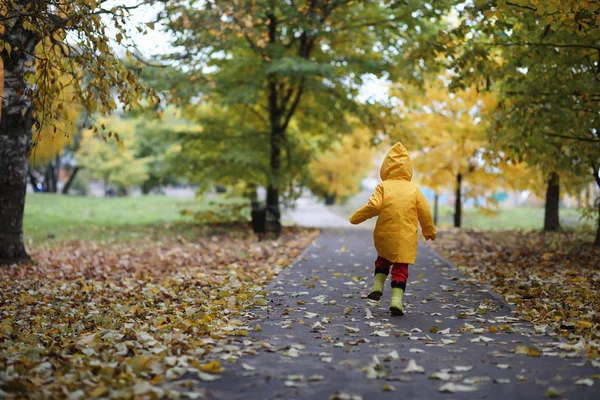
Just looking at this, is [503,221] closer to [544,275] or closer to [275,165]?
[275,165]

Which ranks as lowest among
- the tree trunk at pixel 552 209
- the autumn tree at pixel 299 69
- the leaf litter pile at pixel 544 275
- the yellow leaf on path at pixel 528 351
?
the yellow leaf on path at pixel 528 351

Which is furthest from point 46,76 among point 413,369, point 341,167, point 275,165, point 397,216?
point 341,167

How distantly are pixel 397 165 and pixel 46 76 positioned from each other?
14.2 feet

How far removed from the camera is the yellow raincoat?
7.20m

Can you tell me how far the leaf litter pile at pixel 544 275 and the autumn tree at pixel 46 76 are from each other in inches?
226

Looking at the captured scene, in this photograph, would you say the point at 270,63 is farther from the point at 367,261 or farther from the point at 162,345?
the point at 162,345

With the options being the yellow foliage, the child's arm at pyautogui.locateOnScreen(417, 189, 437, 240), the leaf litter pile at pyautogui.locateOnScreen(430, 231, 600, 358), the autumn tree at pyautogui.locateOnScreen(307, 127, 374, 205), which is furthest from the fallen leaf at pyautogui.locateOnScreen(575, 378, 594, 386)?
the yellow foliage

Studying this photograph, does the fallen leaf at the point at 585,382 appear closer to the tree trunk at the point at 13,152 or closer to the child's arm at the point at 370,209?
the child's arm at the point at 370,209

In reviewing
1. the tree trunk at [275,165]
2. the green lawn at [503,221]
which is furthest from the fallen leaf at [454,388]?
the green lawn at [503,221]

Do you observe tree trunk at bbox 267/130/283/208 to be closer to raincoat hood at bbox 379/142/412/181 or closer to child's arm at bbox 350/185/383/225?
raincoat hood at bbox 379/142/412/181

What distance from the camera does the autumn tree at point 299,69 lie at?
16.7m

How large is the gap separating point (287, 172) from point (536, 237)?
7937 mm

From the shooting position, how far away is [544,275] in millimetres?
10102

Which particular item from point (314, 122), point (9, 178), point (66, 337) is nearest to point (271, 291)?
point (66, 337)
